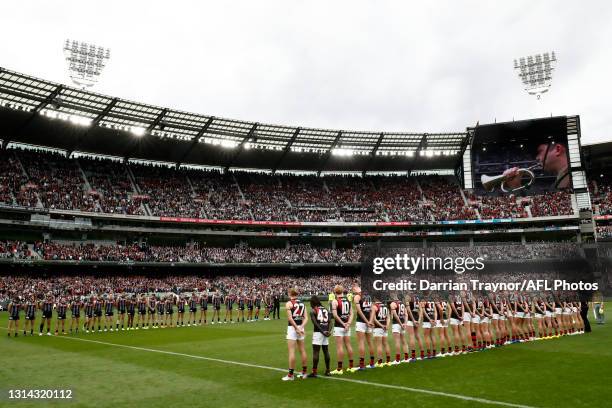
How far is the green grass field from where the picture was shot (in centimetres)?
934

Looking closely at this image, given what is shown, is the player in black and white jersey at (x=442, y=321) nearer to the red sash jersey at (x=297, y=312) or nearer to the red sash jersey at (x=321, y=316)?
the red sash jersey at (x=321, y=316)

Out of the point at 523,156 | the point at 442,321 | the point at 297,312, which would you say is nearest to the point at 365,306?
the point at 297,312

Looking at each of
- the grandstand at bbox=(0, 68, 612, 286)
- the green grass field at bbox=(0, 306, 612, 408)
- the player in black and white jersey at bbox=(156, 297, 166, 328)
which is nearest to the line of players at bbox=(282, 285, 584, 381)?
the green grass field at bbox=(0, 306, 612, 408)

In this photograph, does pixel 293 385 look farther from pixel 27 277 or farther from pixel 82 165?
pixel 82 165

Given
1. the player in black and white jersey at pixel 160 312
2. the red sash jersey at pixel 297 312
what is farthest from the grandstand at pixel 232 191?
the red sash jersey at pixel 297 312

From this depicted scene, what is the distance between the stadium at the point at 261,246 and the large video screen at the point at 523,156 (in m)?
0.20

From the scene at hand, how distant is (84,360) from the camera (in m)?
15.8

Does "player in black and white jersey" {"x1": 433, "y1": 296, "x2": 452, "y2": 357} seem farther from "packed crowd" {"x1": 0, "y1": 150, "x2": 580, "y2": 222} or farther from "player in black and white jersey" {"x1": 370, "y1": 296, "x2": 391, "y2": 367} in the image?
"packed crowd" {"x1": 0, "y1": 150, "x2": 580, "y2": 222}

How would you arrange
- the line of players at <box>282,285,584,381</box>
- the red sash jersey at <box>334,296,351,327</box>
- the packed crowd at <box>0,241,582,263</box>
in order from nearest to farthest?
1. the line of players at <box>282,285,584,381</box>
2. the red sash jersey at <box>334,296,351,327</box>
3. the packed crowd at <box>0,241,582,263</box>

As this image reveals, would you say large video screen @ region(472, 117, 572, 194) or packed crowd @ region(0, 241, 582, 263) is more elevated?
large video screen @ region(472, 117, 572, 194)

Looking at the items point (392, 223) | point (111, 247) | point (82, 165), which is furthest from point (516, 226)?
point (82, 165)

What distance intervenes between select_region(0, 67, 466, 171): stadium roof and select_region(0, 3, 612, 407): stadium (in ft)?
0.99

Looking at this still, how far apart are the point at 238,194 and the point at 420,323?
54435 mm

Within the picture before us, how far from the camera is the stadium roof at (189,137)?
4716 cm
